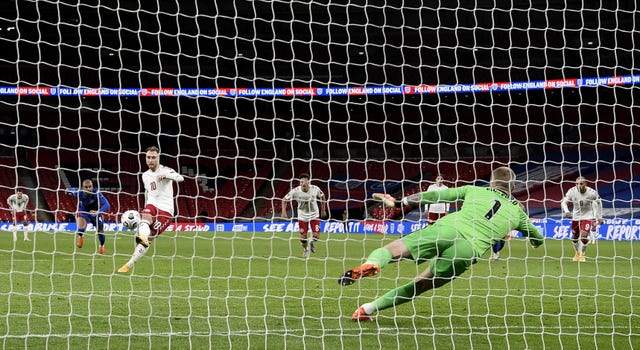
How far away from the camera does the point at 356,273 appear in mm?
5184

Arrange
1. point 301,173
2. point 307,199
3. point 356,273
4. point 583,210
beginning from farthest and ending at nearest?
point 301,173 → point 307,199 → point 583,210 → point 356,273

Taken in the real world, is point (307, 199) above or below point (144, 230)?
below

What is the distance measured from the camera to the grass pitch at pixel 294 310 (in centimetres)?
560

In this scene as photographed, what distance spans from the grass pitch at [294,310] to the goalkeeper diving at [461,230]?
2.00 feet

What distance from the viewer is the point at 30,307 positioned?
696 centimetres

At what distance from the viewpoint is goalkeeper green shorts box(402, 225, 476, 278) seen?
5738 mm

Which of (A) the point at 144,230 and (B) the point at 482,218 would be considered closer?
(B) the point at 482,218

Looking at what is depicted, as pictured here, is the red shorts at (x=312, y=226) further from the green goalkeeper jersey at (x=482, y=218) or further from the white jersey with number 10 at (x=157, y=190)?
the green goalkeeper jersey at (x=482, y=218)

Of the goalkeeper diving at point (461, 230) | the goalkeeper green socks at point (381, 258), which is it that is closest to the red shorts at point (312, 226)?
the goalkeeper diving at point (461, 230)

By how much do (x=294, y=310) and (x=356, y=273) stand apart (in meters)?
2.10

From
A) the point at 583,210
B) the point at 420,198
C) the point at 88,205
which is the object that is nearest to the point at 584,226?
the point at 583,210

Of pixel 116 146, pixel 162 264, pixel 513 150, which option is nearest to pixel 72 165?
pixel 116 146

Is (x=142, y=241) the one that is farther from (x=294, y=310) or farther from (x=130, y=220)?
(x=294, y=310)

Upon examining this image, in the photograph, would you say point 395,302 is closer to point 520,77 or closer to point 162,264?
point 162,264
